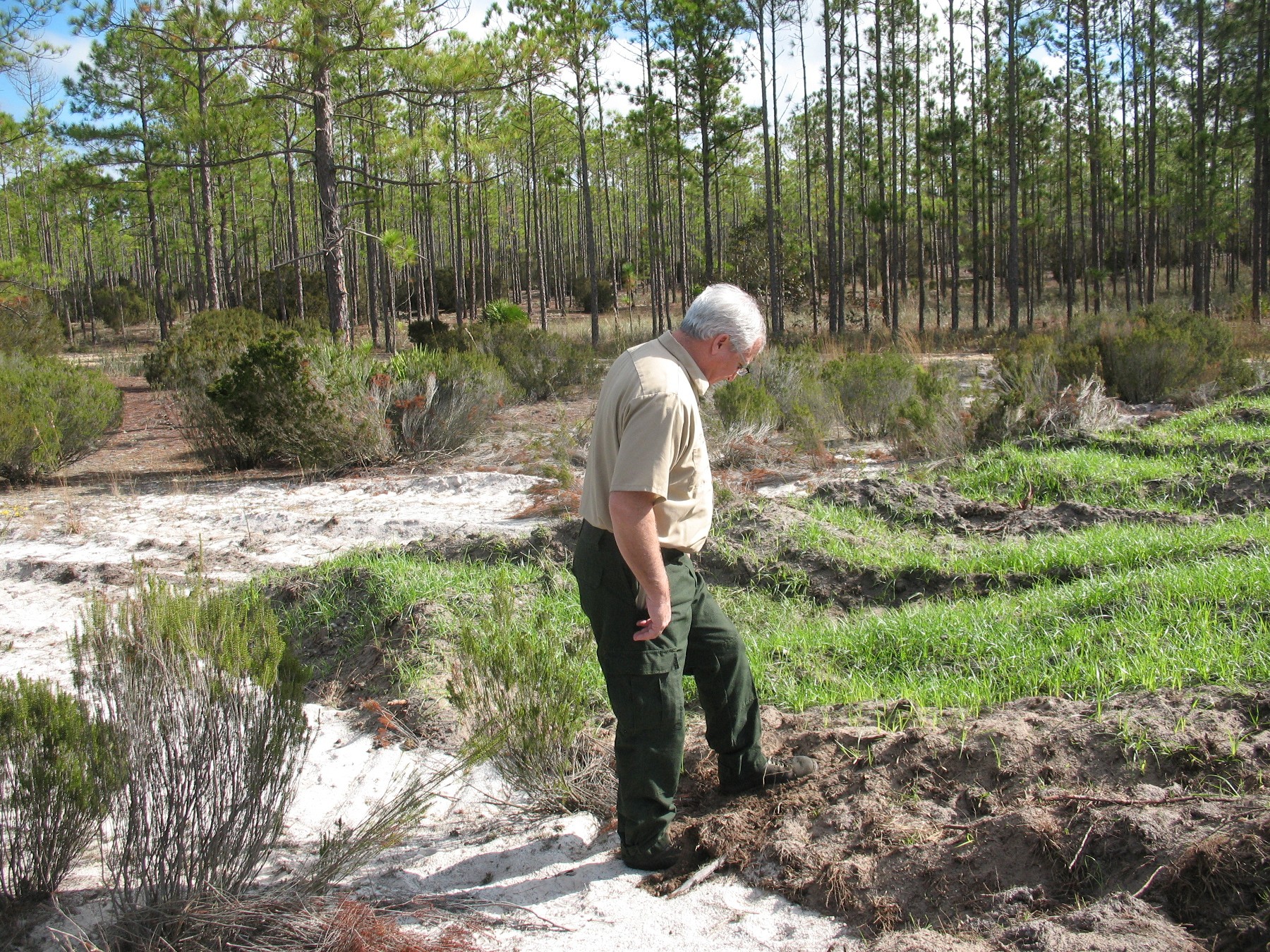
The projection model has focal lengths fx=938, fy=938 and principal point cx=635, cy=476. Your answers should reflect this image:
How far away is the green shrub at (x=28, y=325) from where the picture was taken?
19.7 metres

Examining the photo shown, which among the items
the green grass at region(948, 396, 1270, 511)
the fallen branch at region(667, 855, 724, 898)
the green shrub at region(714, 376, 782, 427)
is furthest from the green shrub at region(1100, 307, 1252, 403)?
the fallen branch at region(667, 855, 724, 898)

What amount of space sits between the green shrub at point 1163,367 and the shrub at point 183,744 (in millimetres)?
11976

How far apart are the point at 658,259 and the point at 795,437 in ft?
61.3

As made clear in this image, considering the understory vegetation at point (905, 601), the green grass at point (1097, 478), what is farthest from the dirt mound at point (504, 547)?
the green grass at point (1097, 478)

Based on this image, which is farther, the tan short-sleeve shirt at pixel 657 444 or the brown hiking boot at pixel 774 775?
the brown hiking boot at pixel 774 775

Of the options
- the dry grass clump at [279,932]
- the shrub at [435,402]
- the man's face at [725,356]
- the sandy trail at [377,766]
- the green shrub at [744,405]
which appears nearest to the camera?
the dry grass clump at [279,932]

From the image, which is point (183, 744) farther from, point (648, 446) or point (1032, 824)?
point (1032, 824)

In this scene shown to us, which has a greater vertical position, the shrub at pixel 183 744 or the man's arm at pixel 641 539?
the man's arm at pixel 641 539

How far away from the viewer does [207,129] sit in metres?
13.3

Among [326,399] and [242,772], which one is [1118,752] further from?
[326,399]

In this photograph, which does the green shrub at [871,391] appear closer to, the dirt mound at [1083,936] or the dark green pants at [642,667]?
the dark green pants at [642,667]

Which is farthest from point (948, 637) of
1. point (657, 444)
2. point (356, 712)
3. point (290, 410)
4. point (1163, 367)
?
point (1163, 367)

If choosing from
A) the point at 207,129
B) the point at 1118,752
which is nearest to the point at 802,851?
the point at 1118,752

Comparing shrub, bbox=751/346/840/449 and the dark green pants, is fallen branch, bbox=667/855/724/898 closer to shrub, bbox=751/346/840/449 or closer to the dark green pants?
the dark green pants
